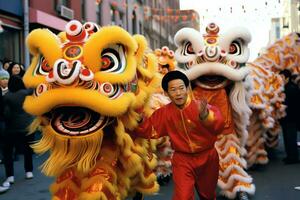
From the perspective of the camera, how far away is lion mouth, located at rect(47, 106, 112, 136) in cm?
363

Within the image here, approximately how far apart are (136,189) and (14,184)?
9.14 feet

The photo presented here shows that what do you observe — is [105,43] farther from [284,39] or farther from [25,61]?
[25,61]

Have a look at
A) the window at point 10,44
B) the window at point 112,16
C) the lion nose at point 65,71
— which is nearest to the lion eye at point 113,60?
the lion nose at point 65,71

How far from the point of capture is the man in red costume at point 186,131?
12.8ft

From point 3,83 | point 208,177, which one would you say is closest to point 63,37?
point 208,177

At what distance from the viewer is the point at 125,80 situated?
147 inches

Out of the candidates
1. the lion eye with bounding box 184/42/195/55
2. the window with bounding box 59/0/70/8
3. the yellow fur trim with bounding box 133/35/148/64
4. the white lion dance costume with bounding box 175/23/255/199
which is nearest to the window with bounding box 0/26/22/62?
the window with bounding box 59/0/70/8

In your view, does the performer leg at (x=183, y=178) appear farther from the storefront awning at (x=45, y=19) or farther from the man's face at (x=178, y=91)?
the storefront awning at (x=45, y=19)

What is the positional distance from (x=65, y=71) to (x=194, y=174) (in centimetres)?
138

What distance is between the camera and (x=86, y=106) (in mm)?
3512

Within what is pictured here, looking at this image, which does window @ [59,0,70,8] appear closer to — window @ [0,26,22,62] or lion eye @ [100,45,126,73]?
window @ [0,26,22,62]

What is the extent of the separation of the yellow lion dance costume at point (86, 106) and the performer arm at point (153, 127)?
103 millimetres

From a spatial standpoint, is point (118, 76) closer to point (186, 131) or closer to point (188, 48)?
point (186, 131)

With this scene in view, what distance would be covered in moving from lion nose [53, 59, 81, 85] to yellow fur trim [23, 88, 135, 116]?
73 mm
